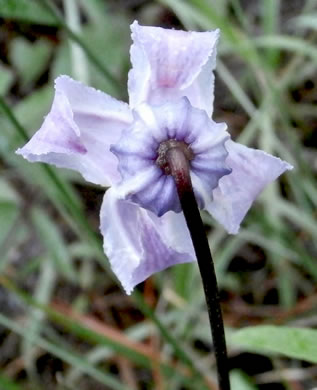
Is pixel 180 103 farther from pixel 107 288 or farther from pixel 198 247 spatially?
pixel 107 288

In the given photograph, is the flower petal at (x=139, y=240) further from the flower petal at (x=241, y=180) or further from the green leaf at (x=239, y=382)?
the green leaf at (x=239, y=382)

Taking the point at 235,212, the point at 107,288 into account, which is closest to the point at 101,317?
the point at 107,288

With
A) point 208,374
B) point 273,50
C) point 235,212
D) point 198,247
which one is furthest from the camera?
point 273,50

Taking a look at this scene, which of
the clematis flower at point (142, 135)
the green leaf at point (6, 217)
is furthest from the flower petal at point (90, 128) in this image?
the green leaf at point (6, 217)

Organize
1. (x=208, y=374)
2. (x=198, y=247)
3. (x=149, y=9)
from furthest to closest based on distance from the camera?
1. (x=149, y=9)
2. (x=208, y=374)
3. (x=198, y=247)

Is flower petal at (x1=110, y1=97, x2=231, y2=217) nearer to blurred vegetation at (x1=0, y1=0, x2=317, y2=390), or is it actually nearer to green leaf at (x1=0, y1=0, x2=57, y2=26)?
green leaf at (x1=0, y1=0, x2=57, y2=26)

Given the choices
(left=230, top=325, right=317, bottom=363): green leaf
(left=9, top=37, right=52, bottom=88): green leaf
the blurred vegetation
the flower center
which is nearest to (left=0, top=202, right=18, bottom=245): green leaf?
the blurred vegetation

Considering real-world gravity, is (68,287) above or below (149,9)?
below
